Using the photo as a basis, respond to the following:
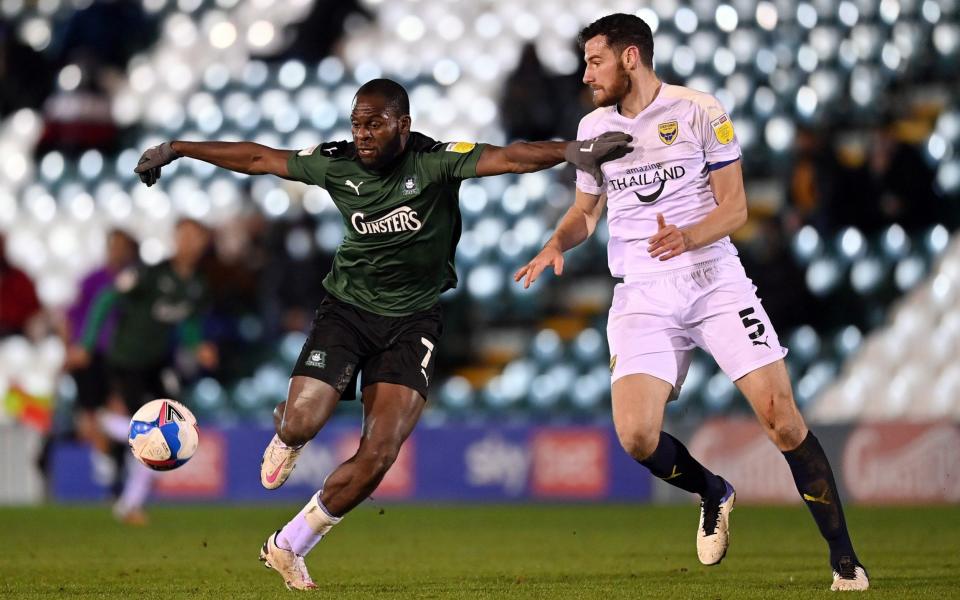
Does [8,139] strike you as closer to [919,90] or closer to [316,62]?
[316,62]

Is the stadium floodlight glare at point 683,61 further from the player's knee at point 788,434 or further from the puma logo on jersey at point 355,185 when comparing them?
the player's knee at point 788,434

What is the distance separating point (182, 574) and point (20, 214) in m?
12.5

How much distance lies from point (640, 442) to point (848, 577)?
1.03m

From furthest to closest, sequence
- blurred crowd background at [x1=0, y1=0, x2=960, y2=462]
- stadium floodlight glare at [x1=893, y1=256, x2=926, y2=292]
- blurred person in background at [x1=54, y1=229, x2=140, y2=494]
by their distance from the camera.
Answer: stadium floodlight glare at [x1=893, y1=256, x2=926, y2=292] → blurred crowd background at [x1=0, y1=0, x2=960, y2=462] → blurred person in background at [x1=54, y1=229, x2=140, y2=494]

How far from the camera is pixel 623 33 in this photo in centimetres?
666

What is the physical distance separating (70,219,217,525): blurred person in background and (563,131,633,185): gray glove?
19.9 ft

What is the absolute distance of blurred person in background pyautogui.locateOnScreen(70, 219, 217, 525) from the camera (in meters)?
12.0

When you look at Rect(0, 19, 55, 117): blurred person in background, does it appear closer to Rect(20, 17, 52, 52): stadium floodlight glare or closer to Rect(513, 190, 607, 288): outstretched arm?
Rect(20, 17, 52, 52): stadium floodlight glare

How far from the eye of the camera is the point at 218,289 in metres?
15.4

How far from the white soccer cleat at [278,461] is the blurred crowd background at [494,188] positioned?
560cm

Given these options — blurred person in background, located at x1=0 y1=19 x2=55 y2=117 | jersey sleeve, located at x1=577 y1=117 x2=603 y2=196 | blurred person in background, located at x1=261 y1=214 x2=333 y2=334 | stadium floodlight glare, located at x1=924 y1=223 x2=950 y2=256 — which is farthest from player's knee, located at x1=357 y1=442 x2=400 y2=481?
blurred person in background, located at x1=0 y1=19 x2=55 y2=117

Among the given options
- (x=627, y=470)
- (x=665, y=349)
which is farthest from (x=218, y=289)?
(x=665, y=349)

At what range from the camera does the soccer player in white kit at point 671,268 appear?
641cm

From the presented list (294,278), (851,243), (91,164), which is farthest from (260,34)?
(851,243)
